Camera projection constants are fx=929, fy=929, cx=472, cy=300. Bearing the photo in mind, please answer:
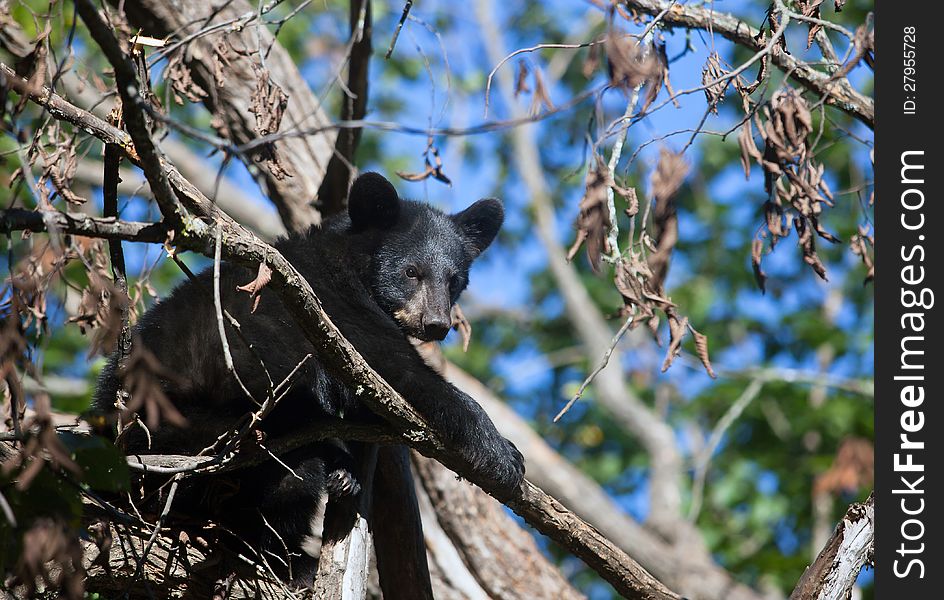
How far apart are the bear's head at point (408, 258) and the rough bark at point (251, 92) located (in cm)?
48

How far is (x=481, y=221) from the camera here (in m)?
5.52

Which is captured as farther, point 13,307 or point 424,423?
point 424,423

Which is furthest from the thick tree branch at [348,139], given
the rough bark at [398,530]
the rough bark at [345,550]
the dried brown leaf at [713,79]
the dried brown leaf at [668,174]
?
the dried brown leaf at [713,79]

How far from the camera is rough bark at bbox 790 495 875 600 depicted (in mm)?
A: 3479

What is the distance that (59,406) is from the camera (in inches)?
285

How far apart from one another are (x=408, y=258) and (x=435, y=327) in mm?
501

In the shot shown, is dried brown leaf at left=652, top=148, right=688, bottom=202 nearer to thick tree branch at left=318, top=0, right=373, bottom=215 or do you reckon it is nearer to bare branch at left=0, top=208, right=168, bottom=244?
bare branch at left=0, top=208, right=168, bottom=244

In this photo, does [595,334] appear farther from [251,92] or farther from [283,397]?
[283,397]

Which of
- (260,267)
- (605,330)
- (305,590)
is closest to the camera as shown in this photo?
(260,267)

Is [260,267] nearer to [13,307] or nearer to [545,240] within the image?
[13,307]

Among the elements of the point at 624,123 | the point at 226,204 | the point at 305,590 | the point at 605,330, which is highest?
the point at 605,330

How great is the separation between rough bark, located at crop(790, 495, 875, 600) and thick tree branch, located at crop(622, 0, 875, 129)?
1864mm
